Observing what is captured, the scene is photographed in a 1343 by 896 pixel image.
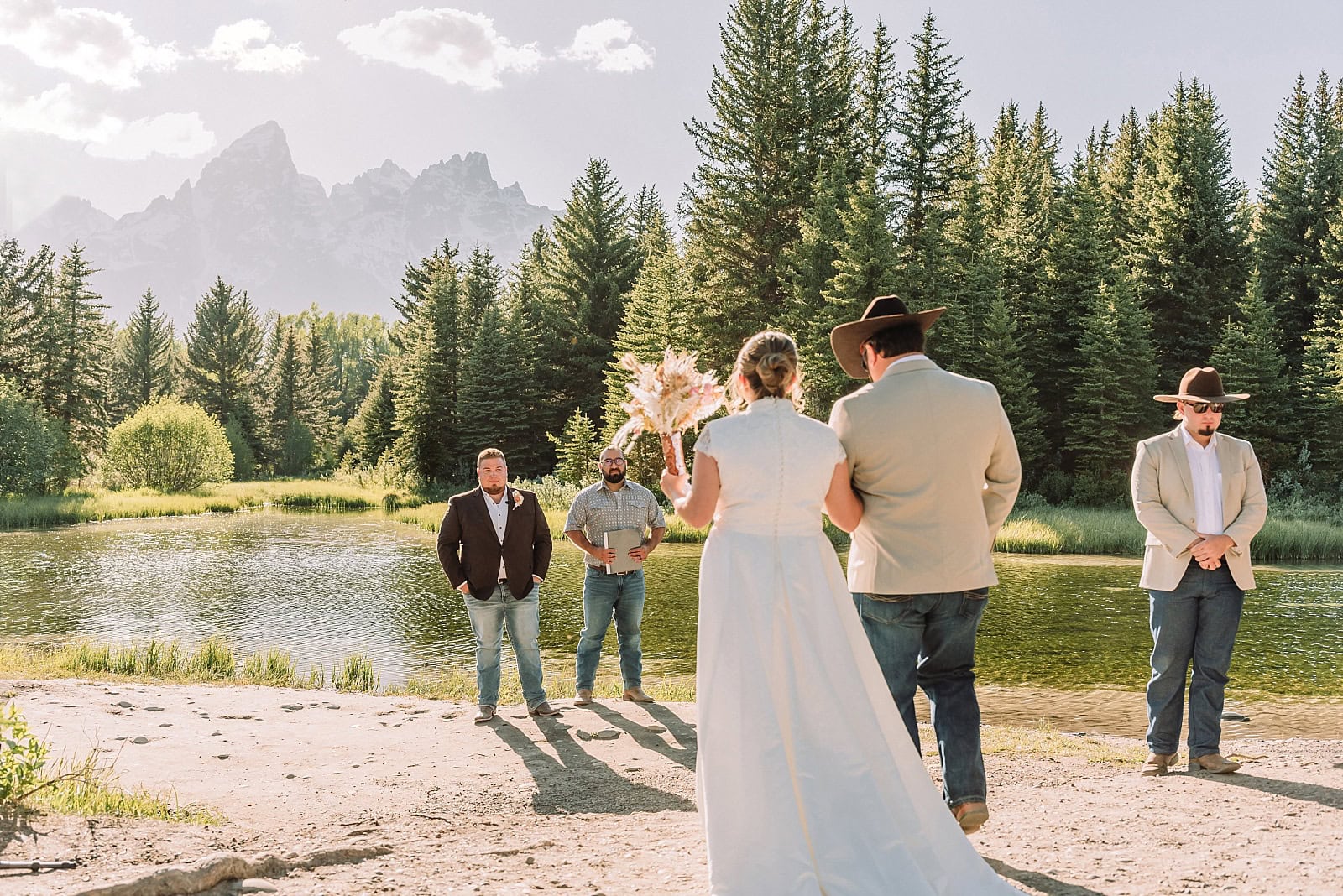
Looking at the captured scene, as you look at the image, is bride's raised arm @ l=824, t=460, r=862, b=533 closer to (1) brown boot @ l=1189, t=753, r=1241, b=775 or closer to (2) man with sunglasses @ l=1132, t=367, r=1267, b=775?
(2) man with sunglasses @ l=1132, t=367, r=1267, b=775

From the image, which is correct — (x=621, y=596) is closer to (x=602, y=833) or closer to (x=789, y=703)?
(x=602, y=833)

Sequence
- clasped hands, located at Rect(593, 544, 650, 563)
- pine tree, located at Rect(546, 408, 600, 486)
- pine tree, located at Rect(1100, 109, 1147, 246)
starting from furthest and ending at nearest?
1. pine tree, located at Rect(1100, 109, 1147, 246)
2. pine tree, located at Rect(546, 408, 600, 486)
3. clasped hands, located at Rect(593, 544, 650, 563)

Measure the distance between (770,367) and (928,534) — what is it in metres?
1.05

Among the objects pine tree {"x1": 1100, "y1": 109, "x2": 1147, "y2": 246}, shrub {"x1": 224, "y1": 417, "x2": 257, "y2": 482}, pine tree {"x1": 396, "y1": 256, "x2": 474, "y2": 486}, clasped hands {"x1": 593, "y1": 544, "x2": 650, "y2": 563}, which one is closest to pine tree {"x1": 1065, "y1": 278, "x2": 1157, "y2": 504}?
pine tree {"x1": 1100, "y1": 109, "x2": 1147, "y2": 246}

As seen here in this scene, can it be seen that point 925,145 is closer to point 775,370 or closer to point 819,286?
point 819,286

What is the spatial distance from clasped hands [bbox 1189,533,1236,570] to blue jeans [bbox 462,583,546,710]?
5113 millimetres

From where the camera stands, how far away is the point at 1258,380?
38.6 metres

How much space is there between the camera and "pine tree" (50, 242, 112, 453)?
55.4m

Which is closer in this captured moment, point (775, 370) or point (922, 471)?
point (775, 370)

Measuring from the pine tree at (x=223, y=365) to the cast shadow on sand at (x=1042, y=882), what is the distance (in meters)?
72.1

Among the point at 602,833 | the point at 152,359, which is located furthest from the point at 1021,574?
the point at 152,359

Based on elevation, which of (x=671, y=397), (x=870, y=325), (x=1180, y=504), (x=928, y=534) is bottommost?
(x=928, y=534)

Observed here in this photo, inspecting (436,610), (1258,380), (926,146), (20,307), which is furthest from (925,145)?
(20,307)

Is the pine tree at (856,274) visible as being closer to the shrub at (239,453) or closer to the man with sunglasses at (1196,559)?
the man with sunglasses at (1196,559)
